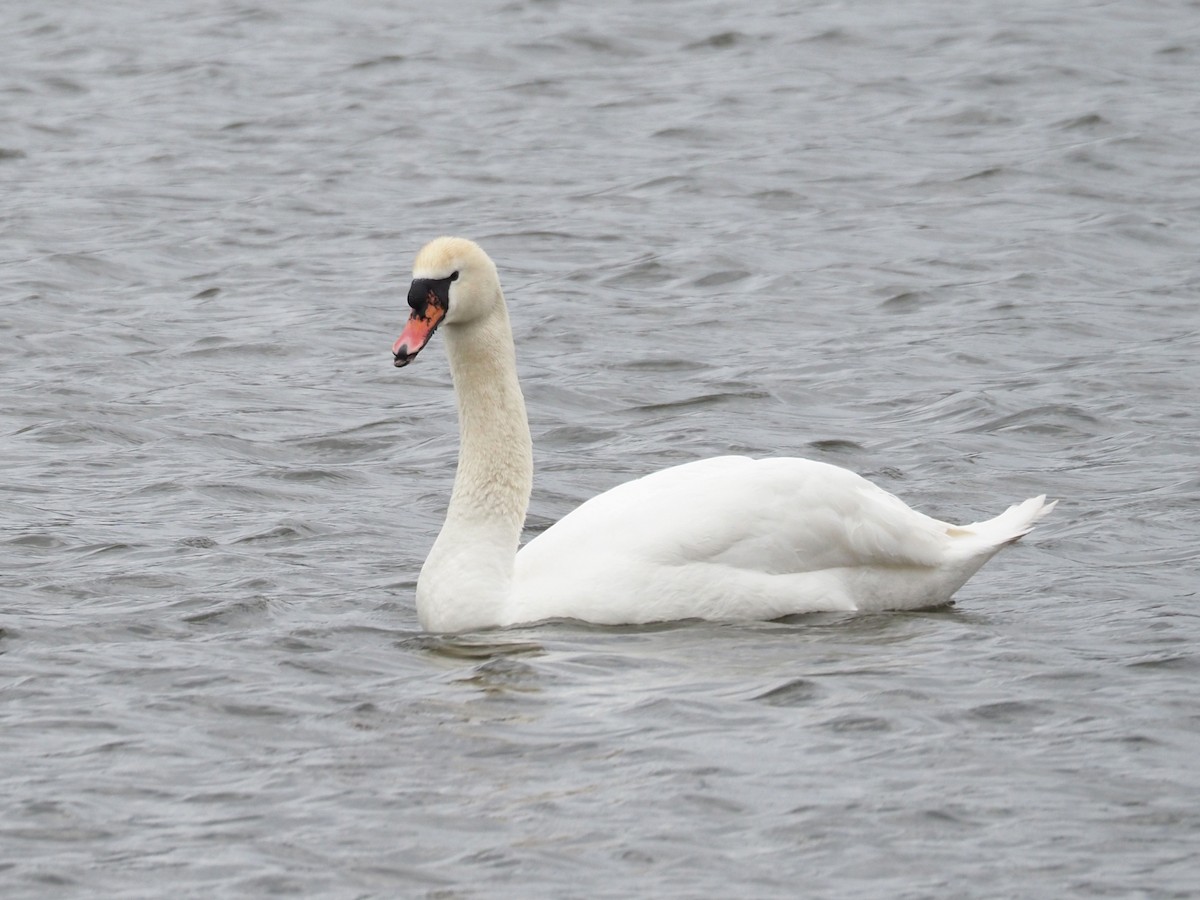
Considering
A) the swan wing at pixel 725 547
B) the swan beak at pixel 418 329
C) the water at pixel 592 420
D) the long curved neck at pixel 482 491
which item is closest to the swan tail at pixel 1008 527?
the swan wing at pixel 725 547

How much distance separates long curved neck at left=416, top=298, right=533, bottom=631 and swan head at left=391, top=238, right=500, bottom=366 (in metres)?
0.20

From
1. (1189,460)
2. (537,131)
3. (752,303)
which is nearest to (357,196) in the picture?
(537,131)

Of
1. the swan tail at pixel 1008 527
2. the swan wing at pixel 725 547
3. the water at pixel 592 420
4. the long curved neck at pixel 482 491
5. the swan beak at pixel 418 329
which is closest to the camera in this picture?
the water at pixel 592 420

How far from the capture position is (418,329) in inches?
332

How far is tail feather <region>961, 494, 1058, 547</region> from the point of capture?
8930mm

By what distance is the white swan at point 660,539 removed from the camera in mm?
8523

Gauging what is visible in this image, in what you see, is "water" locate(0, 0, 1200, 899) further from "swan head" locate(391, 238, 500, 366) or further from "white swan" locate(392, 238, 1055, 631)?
"swan head" locate(391, 238, 500, 366)

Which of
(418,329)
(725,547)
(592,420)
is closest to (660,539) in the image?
(725,547)

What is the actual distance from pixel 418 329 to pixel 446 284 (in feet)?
0.91

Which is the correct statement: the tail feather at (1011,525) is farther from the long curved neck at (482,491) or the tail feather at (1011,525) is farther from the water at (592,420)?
the long curved neck at (482,491)

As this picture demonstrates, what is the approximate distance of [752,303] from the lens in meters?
14.4

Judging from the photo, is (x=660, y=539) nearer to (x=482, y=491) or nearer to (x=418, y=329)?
(x=482, y=491)

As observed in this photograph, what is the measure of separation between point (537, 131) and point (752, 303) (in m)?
5.11

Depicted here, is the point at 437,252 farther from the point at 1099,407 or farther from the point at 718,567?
the point at 1099,407
